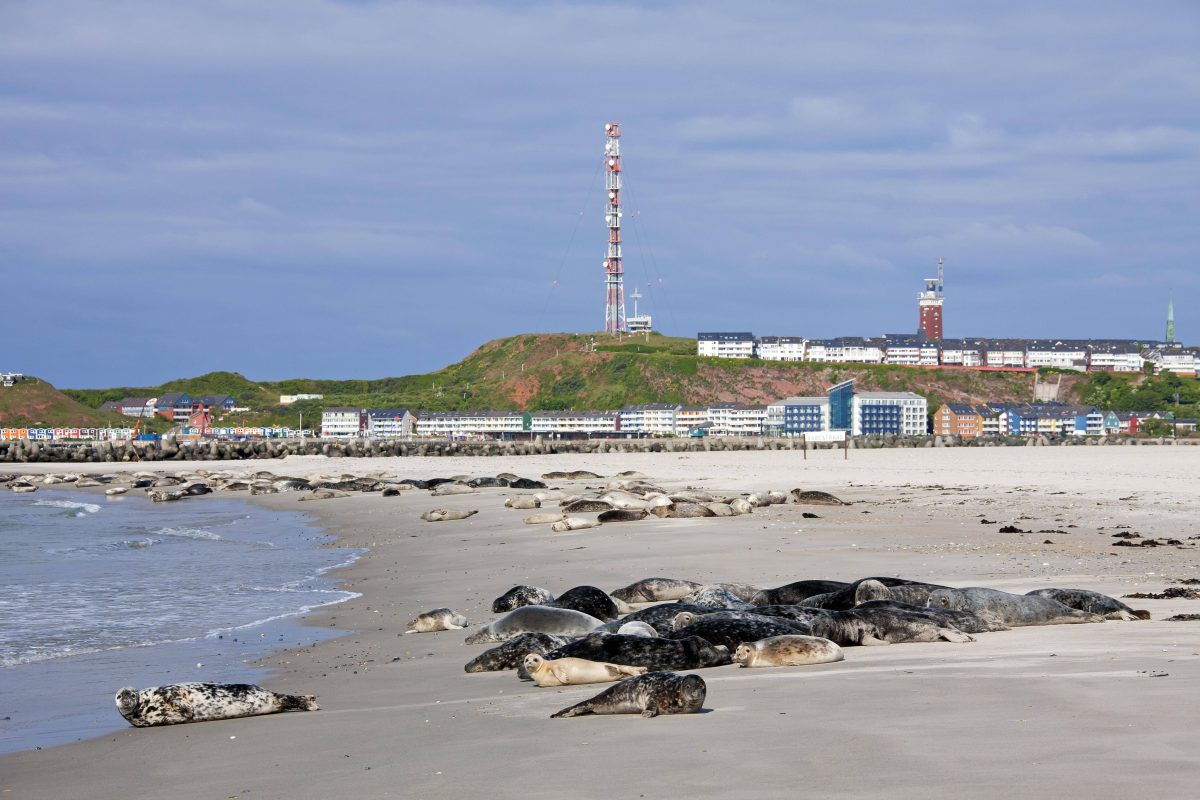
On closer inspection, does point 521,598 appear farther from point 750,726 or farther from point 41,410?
point 41,410

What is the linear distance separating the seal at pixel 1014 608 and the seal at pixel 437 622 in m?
4.82

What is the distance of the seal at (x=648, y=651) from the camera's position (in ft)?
28.5

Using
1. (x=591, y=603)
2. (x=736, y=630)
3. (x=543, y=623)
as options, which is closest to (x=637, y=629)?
(x=736, y=630)

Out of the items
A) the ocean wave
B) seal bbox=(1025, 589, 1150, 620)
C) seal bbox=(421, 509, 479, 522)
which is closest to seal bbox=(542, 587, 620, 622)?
seal bbox=(1025, 589, 1150, 620)

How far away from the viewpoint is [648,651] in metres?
8.73

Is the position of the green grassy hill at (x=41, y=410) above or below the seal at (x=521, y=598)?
above

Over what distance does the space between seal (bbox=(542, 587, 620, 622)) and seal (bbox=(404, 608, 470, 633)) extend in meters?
1.24

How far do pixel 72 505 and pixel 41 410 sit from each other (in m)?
128

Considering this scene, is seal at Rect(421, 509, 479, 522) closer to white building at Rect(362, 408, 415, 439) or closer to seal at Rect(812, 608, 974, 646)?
seal at Rect(812, 608, 974, 646)

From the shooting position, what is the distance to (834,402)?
140 metres

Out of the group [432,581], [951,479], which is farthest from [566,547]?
[951,479]

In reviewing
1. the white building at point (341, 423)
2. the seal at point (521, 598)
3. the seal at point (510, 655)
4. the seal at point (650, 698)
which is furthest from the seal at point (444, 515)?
the white building at point (341, 423)

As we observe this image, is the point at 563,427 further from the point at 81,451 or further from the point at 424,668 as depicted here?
the point at 424,668

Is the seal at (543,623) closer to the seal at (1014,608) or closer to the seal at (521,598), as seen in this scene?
the seal at (521,598)
